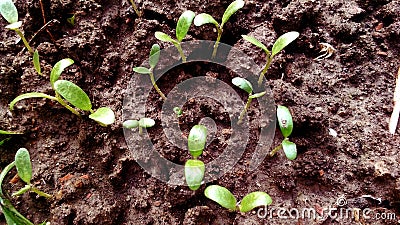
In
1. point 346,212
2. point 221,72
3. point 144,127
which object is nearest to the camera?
point 346,212

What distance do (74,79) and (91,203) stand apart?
457mm

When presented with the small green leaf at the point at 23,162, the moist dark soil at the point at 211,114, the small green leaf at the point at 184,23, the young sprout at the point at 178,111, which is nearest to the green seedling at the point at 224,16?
the small green leaf at the point at 184,23

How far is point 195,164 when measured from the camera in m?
1.11

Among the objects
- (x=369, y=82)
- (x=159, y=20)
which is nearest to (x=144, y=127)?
(x=159, y=20)

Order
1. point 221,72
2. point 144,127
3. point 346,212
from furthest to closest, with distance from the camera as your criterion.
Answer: point 221,72 < point 144,127 < point 346,212

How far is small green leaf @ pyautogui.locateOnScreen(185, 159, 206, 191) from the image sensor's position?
1090mm

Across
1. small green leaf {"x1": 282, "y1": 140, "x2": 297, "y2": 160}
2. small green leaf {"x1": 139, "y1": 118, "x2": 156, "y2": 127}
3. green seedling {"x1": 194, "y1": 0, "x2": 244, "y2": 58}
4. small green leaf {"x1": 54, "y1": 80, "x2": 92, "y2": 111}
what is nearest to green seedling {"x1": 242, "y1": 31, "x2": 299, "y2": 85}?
green seedling {"x1": 194, "y1": 0, "x2": 244, "y2": 58}

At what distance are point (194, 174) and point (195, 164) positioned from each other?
0.03m

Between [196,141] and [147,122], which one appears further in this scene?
[147,122]

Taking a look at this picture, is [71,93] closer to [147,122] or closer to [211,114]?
[147,122]

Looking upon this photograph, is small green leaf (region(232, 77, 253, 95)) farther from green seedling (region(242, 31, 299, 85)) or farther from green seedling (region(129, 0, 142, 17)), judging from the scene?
green seedling (region(129, 0, 142, 17))

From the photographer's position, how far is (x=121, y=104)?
1337mm

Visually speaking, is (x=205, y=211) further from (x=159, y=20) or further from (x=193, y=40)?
(x=159, y=20)

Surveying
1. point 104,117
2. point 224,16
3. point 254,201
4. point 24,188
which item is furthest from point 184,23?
point 24,188
